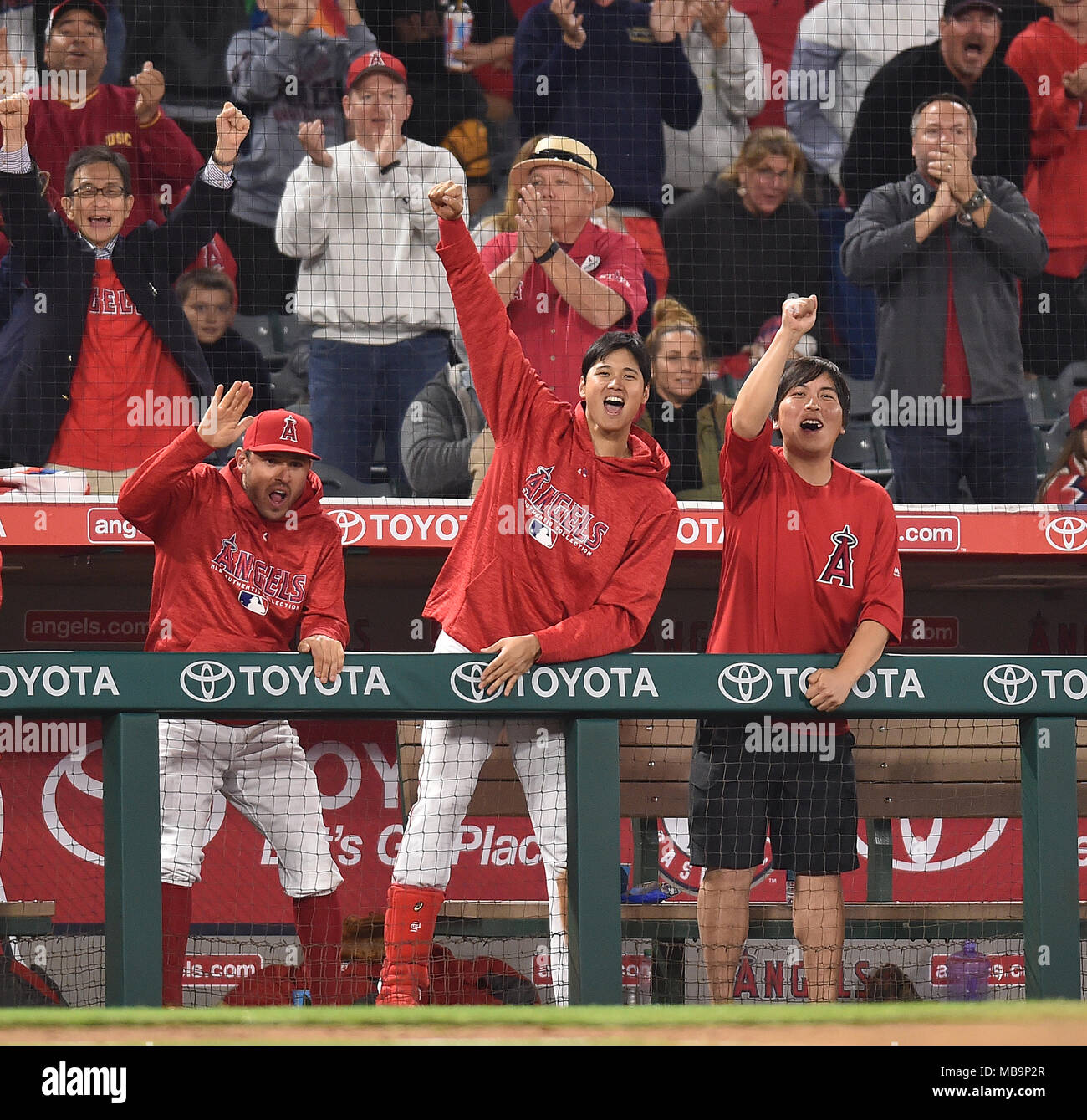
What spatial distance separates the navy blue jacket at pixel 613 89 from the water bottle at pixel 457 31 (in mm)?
487

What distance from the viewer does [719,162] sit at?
7824 mm

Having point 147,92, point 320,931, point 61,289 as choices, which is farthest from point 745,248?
point 320,931

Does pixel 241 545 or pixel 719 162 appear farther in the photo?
pixel 719 162

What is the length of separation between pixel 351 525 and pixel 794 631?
3124 mm

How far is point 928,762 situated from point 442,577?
1.41 meters

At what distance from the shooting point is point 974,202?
284 inches

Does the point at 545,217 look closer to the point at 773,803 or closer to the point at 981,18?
the point at 981,18

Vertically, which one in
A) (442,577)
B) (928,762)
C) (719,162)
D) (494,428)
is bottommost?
(928,762)

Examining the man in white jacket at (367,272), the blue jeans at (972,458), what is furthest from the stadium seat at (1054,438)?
the man in white jacket at (367,272)

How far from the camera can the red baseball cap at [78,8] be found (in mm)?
7266
